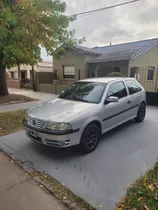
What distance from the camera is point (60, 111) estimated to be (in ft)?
12.7

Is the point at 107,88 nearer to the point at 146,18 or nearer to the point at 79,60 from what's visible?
the point at 146,18

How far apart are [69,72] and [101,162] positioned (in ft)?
45.4

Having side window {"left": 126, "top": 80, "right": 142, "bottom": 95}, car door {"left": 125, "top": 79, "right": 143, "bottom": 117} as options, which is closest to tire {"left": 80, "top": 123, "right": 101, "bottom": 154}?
car door {"left": 125, "top": 79, "right": 143, "bottom": 117}

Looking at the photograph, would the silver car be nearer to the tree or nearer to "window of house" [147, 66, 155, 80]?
the tree

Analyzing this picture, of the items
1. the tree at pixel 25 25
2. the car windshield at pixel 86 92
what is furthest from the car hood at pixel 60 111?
the tree at pixel 25 25

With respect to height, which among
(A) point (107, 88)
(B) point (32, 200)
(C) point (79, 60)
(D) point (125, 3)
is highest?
(D) point (125, 3)

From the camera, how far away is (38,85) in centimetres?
1625

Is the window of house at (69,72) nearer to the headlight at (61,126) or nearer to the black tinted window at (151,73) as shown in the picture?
the black tinted window at (151,73)

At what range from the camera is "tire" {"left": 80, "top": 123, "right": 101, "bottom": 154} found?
3723 mm

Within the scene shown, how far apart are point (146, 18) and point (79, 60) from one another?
281 inches

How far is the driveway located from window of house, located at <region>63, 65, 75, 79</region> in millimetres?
11851

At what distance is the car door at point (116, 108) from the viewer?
4.31 metres

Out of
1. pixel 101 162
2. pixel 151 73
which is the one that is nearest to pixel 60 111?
pixel 101 162

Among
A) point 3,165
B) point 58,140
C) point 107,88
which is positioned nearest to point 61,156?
point 58,140
